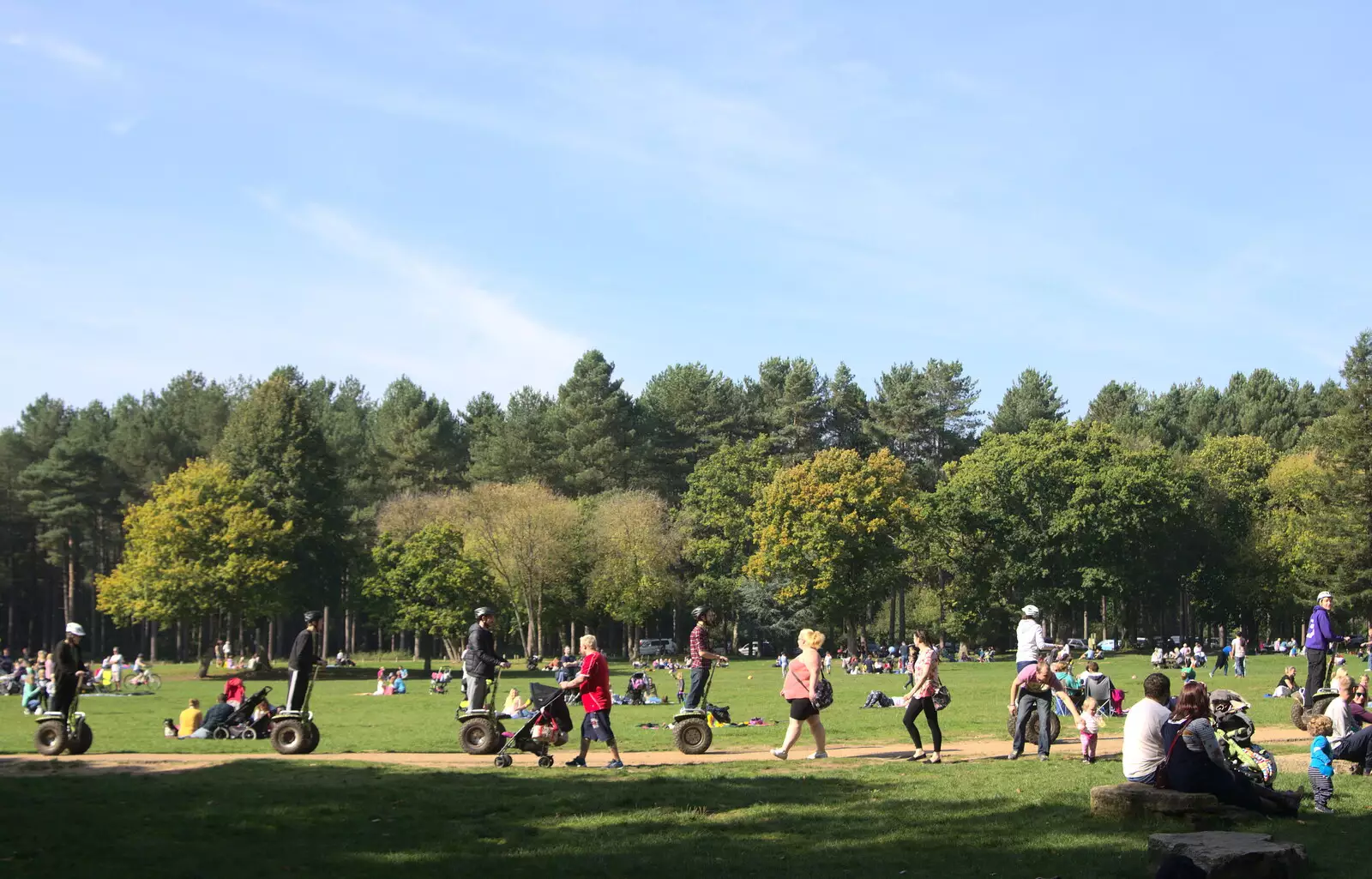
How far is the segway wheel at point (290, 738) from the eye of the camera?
17047 millimetres

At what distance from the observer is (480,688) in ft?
55.0

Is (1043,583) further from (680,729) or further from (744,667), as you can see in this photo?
(680,729)

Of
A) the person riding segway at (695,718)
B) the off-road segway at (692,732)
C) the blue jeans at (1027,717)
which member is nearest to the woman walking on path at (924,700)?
the blue jeans at (1027,717)

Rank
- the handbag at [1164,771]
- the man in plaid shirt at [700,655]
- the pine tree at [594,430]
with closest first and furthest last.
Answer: the handbag at [1164,771] → the man in plaid shirt at [700,655] → the pine tree at [594,430]

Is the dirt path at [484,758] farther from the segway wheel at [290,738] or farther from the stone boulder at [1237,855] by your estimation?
the stone boulder at [1237,855]

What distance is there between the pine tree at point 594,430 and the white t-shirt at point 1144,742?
78.9 meters

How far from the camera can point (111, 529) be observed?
84.1 metres

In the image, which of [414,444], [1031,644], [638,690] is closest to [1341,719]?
[1031,644]

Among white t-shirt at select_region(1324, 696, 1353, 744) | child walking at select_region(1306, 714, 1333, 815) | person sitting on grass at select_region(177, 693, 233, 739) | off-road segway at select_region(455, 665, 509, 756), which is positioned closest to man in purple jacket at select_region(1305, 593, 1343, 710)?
white t-shirt at select_region(1324, 696, 1353, 744)

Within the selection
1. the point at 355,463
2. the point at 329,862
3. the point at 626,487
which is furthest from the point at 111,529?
the point at 329,862

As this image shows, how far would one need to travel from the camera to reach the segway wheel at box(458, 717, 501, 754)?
1686 cm

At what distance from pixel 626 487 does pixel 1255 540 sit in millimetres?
40951

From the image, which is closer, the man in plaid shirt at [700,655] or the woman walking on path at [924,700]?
the woman walking on path at [924,700]

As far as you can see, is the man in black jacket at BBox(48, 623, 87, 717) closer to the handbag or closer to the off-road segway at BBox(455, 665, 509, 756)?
the off-road segway at BBox(455, 665, 509, 756)
